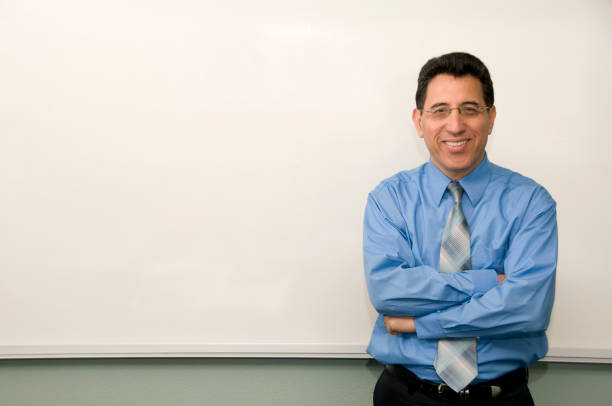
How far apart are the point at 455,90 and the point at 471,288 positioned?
0.66 metres

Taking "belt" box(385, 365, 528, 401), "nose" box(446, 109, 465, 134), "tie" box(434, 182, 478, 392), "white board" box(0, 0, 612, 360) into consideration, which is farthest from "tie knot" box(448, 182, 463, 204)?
"belt" box(385, 365, 528, 401)

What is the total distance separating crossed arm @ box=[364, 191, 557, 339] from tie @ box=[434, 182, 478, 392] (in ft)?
0.24

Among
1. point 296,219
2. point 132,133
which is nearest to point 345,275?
point 296,219

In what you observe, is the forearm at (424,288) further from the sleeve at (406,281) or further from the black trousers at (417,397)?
the black trousers at (417,397)

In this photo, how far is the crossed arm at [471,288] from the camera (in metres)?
1.53

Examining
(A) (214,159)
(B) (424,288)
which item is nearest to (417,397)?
(B) (424,288)

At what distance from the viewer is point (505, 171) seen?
1838mm

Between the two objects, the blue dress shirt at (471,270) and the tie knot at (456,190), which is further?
the tie knot at (456,190)

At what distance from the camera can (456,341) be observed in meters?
1.66

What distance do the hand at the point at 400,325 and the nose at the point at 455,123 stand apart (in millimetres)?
643

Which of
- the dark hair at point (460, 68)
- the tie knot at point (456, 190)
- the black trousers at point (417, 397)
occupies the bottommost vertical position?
the black trousers at point (417, 397)

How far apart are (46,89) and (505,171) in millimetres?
1900

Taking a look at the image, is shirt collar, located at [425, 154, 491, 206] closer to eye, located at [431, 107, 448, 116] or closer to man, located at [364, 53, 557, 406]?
man, located at [364, 53, 557, 406]

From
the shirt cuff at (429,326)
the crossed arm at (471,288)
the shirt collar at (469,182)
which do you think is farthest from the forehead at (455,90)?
the shirt cuff at (429,326)
